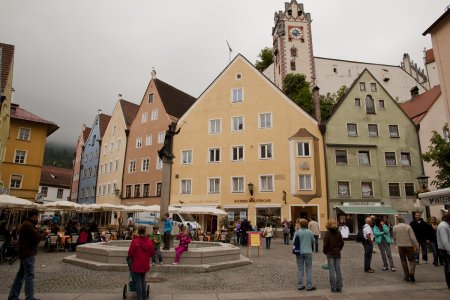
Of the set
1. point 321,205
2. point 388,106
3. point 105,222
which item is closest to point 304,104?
point 388,106

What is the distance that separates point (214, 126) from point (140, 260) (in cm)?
2967

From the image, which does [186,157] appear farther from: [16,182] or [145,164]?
[16,182]

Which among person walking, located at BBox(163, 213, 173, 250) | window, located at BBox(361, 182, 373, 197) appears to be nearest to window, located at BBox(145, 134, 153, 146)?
window, located at BBox(361, 182, 373, 197)

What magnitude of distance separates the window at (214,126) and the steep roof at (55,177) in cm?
4775

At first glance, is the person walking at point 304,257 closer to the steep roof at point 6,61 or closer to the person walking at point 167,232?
the person walking at point 167,232

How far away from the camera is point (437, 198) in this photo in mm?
12742

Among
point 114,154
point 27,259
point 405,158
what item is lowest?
point 27,259

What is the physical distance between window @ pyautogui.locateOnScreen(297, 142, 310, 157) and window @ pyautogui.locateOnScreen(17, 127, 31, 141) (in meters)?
31.5

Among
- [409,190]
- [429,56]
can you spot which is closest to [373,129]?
[409,190]

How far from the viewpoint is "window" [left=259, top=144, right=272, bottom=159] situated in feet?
110

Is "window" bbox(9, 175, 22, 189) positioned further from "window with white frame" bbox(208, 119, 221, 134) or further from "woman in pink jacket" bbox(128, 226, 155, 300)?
"woman in pink jacket" bbox(128, 226, 155, 300)

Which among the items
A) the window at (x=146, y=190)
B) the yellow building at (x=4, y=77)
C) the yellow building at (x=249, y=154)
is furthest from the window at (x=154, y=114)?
the yellow building at (x=4, y=77)

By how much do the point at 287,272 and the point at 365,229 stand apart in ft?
11.4

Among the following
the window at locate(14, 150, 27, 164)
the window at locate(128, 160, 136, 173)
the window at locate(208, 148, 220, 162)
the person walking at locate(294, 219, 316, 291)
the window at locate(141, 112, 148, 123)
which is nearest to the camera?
the person walking at locate(294, 219, 316, 291)
